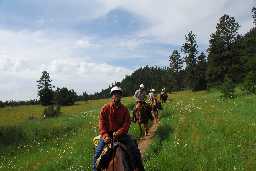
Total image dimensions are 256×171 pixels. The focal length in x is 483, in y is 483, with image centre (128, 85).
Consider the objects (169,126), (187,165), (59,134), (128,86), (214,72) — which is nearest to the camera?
(187,165)

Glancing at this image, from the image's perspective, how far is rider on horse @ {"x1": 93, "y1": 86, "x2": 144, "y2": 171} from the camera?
12656 millimetres

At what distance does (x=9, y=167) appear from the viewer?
22.0 metres

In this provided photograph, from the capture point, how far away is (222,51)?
86.6 m

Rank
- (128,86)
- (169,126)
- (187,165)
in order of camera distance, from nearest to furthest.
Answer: (187,165) → (169,126) → (128,86)

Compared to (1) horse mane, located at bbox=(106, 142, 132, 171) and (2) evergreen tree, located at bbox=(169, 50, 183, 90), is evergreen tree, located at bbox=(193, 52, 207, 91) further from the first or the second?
(1) horse mane, located at bbox=(106, 142, 132, 171)

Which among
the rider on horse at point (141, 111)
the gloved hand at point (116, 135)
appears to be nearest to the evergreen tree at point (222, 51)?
the rider on horse at point (141, 111)

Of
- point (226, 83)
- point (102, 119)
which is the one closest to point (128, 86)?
point (226, 83)

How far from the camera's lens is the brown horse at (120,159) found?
38.1 ft

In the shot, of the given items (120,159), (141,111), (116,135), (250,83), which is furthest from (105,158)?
(250,83)

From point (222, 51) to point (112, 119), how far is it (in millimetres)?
75915

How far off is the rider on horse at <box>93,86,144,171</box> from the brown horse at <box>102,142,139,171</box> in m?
0.40

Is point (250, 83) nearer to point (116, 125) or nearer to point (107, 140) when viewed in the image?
point (116, 125)

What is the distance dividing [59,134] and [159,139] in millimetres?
16066

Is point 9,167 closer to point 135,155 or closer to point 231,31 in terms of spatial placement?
point 135,155
